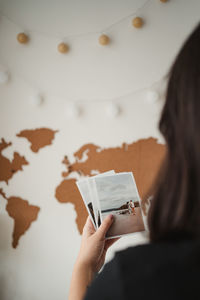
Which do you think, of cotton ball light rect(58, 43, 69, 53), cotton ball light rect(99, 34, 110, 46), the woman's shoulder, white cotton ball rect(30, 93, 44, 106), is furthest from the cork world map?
the woman's shoulder

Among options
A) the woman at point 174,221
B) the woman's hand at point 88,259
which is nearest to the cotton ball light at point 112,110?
the woman's hand at point 88,259

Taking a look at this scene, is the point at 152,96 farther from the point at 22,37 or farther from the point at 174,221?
the point at 174,221

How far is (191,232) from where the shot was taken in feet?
1.48

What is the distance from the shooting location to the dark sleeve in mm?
432

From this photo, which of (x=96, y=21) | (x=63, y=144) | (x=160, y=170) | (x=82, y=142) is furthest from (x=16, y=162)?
(x=160, y=170)

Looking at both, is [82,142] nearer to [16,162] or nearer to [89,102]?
[89,102]

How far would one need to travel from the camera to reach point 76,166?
1.78 m

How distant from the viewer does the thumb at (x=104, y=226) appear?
979 millimetres

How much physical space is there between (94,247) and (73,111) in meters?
1.02

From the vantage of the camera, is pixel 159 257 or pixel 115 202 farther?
pixel 115 202

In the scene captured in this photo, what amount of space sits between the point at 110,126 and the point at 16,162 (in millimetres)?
626

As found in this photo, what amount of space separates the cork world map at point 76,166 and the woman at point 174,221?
1.20 meters

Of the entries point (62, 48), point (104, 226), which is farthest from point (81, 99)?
point (104, 226)

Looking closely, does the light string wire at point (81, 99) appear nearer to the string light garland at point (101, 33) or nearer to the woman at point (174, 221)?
the string light garland at point (101, 33)
